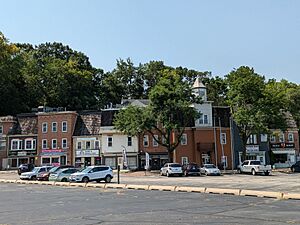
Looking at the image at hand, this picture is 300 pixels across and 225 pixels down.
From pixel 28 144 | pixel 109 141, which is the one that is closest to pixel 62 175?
pixel 109 141

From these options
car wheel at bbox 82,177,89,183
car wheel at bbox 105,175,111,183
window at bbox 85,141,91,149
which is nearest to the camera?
car wheel at bbox 82,177,89,183

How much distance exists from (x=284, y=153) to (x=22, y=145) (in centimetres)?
4196

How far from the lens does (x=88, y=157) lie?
215 feet

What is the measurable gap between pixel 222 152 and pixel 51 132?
26406 millimetres

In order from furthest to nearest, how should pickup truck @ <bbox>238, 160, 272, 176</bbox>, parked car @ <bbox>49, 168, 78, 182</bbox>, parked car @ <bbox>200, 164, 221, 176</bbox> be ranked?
1. pickup truck @ <bbox>238, 160, 272, 176</bbox>
2. parked car @ <bbox>200, 164, 221, 176</bbox>
3. parked car @ <bbox>49, 168, 78, 182</bbox>

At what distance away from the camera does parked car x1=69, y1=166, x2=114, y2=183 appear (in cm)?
3681

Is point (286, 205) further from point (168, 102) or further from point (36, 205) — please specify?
point (168, 102)

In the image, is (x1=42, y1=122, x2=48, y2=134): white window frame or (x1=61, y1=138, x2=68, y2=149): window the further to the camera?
(x1=42, y1=122, x2=48, y2=134): white window frame

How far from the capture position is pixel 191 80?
319 feet

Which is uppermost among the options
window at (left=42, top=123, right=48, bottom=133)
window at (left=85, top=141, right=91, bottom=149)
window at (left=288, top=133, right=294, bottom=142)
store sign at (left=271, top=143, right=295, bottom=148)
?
window at (left=42, top=123, right=48, bottom=133)

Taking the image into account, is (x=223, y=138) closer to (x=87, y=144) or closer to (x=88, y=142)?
(x=88, y=142)

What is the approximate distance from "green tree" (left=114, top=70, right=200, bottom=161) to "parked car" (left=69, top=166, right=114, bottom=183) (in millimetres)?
17860

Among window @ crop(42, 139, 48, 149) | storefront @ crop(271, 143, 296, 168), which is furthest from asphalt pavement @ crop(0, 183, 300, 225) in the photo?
storefront @ crop(271, 143, 296, 168)

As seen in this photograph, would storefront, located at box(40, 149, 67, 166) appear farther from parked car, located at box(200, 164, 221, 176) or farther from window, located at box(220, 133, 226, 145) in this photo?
parked car, located at box(200, 164, 221, 176)
